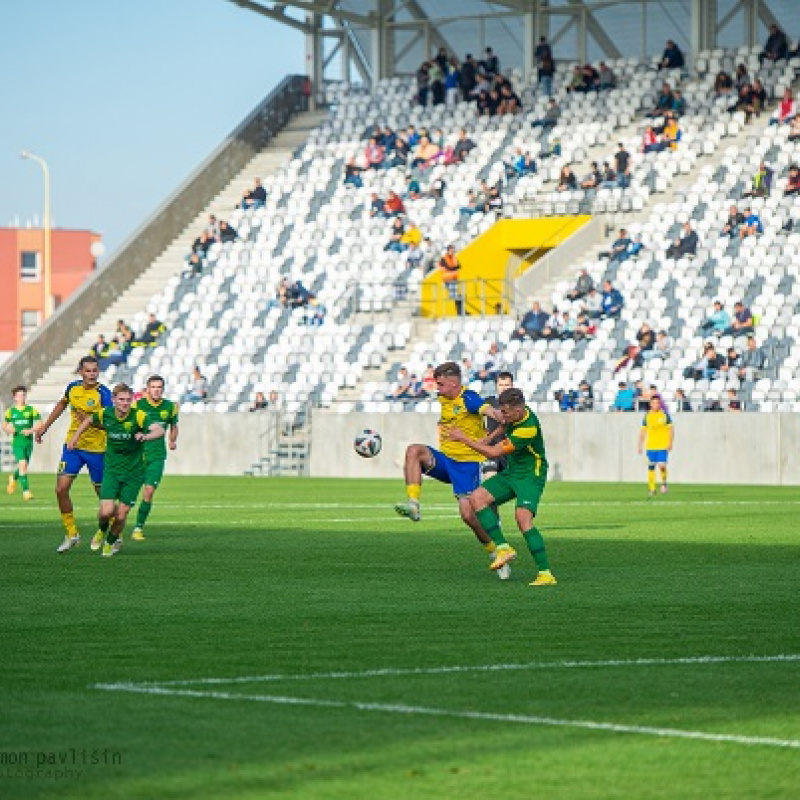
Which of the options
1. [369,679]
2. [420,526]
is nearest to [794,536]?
[420,526]

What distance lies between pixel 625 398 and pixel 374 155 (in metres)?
17.7

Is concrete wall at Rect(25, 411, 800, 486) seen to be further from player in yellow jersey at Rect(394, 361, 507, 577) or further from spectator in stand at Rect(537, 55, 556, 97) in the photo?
player in yellow jersey at Rect(394, 361, 507, 577)

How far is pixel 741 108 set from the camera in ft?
162

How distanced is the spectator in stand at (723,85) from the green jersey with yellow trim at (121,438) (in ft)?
106

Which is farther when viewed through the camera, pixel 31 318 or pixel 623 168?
pixel 31 318

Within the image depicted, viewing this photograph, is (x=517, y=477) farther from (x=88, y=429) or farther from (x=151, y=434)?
(x=88, y=429)

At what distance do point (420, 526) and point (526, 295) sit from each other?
22090 millimetres

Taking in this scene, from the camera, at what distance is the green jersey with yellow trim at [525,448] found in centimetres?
1638

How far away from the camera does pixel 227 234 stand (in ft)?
186

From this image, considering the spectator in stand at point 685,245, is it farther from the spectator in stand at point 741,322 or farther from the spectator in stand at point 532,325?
the spectator in stand at point 741,322

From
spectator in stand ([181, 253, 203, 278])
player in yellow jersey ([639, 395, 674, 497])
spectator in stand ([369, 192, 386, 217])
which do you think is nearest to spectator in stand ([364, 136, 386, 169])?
spectator in stand ([369, 192, 386, 217])

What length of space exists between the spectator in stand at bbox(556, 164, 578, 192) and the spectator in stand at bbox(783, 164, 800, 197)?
6625 millimetres

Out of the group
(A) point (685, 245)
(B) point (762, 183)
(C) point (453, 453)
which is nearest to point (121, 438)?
(C) point (453, 453)

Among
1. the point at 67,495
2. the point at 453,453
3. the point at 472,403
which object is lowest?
the point at 67,495
